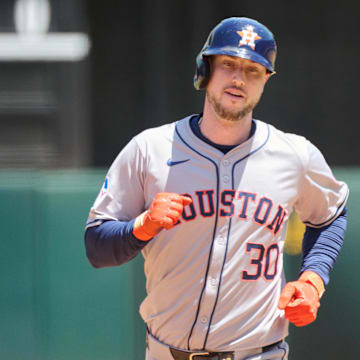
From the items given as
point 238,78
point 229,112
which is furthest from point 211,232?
point 238,78

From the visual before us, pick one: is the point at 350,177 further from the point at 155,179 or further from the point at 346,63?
the point at 346,63

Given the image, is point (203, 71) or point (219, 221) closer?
point (219, 221)

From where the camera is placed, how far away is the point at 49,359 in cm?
395

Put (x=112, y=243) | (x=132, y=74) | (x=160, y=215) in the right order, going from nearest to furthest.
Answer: (x=160, y=215), (x=112, y=243), (x=132, y=74)

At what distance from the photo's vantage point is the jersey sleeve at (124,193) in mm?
2289

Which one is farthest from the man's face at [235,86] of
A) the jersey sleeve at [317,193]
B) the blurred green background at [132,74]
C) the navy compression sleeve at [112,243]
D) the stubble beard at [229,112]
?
the blurred green background at [132,74]

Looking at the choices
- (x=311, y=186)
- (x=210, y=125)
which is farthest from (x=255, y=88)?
(x=311, y=186)

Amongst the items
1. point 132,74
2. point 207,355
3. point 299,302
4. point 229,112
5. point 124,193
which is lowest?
point 132,74

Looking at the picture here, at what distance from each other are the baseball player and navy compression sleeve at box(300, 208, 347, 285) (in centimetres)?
4

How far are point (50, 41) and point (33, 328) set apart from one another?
11.6 feet

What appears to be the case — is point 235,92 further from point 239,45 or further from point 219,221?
point 219,221

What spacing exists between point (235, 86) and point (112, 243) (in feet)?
2.07

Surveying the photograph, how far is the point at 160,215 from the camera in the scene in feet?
6.69

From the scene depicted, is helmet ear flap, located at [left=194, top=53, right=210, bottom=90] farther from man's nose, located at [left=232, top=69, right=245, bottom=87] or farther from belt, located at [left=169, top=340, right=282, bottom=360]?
belt, located at [left=169, top=340, right=282, bottom=360]
